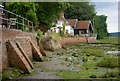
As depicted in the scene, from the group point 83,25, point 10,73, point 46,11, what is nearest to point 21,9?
point 46,11

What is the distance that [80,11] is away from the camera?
61.7 meters

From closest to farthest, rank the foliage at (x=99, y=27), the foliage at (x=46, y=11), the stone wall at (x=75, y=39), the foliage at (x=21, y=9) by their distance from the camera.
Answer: the foliage at (x=21, y=9)
the foliage at (x=46, y=11)
the stone wall at (x=75, y=39)
the foliage at (x=99, y=27)

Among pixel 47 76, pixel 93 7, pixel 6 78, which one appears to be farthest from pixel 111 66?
pixel 93 7

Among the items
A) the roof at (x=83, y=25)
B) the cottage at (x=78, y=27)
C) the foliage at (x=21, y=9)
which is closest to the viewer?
the foliage at (x=21, y=9)

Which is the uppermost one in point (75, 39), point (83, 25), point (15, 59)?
point (83, 25)

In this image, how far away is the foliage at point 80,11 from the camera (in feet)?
204

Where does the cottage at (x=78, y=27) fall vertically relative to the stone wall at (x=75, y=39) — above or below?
above

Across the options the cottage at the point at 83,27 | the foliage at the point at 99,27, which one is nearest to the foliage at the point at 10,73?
the cottage at the point at 83,27

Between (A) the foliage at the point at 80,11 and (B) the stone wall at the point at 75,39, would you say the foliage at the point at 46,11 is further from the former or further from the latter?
(A) the foliage at the point at 80,11

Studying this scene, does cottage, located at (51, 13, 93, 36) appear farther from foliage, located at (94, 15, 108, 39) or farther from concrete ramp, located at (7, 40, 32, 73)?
concrete ramp, located at (7, 40, 32, 73)

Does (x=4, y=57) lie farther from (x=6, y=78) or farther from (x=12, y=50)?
(x=6, y=78)

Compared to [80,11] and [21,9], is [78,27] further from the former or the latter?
[21,9]

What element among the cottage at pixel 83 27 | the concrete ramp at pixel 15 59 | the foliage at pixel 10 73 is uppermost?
the cottage at pixel 83 27

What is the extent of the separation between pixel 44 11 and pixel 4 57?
2061 centimetres
